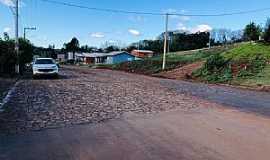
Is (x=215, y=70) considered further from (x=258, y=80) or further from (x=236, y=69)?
(x=258, y=80)

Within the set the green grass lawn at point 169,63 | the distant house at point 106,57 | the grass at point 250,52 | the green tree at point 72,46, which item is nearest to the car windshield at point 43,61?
the grass at point 250,52

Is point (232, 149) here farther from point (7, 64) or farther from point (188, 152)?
point (7, 64)

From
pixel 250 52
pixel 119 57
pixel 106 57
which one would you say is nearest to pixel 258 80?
pixel 250 52

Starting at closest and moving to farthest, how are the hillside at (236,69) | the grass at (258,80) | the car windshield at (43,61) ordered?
1. the grass at (258,80)
2. the car windshield at (43,61)
3. the hillside at (236,69)

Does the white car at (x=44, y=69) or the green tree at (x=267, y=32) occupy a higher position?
the green tree at (x=267, y=32)

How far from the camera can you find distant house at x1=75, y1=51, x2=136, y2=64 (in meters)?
113

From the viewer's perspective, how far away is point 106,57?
122 meters

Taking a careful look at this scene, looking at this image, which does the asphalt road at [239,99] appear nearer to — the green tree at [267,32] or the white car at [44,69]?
the white car at [44,69]

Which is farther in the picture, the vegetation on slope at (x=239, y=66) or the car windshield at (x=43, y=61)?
the vegetation on slope at (x=239, y=66)

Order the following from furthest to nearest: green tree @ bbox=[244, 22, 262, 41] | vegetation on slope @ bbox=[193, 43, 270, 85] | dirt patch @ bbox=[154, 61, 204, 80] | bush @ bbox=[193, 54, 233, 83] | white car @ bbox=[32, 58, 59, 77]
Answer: green tree @ bbox=[244, 22, 262, 41] < dirt patch @ bbox=[154, 61, 204, 80] < bush @ bbox=[193, 54, 233, 83] < vegetation on slope @ bbox=[193, 43, 270, 85] < white car @ bbox=[32, 58, 59, 77]

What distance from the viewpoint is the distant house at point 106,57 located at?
113 meters

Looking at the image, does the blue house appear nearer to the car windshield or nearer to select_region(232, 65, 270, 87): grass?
select_region(232, 65, 270, 87): grass

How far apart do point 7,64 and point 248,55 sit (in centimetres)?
2464

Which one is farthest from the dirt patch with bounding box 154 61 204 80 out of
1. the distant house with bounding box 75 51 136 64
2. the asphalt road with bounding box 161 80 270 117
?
the distant house with bounding box 75 51 136 64
